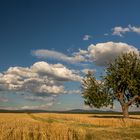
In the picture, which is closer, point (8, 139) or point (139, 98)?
point (8, 139)

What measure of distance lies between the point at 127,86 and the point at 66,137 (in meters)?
49.3

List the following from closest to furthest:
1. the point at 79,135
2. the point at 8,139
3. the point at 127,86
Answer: the point at 8,139 → the point at 79,135 → the point at 127,86

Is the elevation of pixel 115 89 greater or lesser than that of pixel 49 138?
greater

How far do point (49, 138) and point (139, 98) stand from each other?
5071 centimetres

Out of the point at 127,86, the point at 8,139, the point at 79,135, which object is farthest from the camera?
the point at 127,86

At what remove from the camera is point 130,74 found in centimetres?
7006

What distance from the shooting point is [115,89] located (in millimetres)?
70625

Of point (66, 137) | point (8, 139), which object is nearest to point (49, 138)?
point (66, 137)

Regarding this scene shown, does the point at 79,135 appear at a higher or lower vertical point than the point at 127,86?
lower

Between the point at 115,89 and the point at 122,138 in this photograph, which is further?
the point at 115,89

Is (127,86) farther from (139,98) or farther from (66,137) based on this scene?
(66,137)

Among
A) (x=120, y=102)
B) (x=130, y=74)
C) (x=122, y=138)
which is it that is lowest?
(x=122, y=138)

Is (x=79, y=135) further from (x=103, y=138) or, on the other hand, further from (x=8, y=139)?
(x=8, y=139)

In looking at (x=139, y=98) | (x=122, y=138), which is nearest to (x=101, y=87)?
(x=139, y=98)
